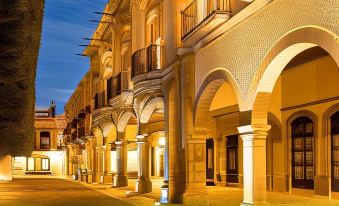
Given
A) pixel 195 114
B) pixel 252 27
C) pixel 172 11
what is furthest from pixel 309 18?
pixel 172 11

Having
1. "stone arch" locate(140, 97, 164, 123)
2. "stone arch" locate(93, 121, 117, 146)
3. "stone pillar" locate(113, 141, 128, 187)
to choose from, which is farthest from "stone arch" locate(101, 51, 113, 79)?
"stone arch" locate(140, 97, 164, 123)

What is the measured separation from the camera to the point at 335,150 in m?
17.8

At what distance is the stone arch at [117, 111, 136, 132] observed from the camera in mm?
27131

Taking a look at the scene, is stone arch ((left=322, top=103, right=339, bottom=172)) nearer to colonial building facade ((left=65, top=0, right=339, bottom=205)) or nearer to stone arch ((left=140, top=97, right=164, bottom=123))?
colonial building facade ((left=65, top=0, right=339, bottom=205))

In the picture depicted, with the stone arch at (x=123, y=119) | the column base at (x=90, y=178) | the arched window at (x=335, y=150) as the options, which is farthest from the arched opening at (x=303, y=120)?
the column base at (x=90, y=178)

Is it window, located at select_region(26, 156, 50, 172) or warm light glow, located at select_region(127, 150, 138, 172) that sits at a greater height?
warm light glow, located at select_region(127, 150, 138, 172)

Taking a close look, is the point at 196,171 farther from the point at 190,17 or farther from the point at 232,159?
the point at 232,159

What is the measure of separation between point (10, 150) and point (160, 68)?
13.6 m

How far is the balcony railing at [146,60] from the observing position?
20172mm

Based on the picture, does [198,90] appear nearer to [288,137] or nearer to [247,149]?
[247,149]

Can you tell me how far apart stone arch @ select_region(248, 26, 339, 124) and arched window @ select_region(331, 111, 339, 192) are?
20.3 ft

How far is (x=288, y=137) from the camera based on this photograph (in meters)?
20.4

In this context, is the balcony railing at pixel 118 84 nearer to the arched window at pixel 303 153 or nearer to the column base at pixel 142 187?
the column base at pixel 142 187

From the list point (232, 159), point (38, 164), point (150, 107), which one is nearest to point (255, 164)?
point (150, 107)
